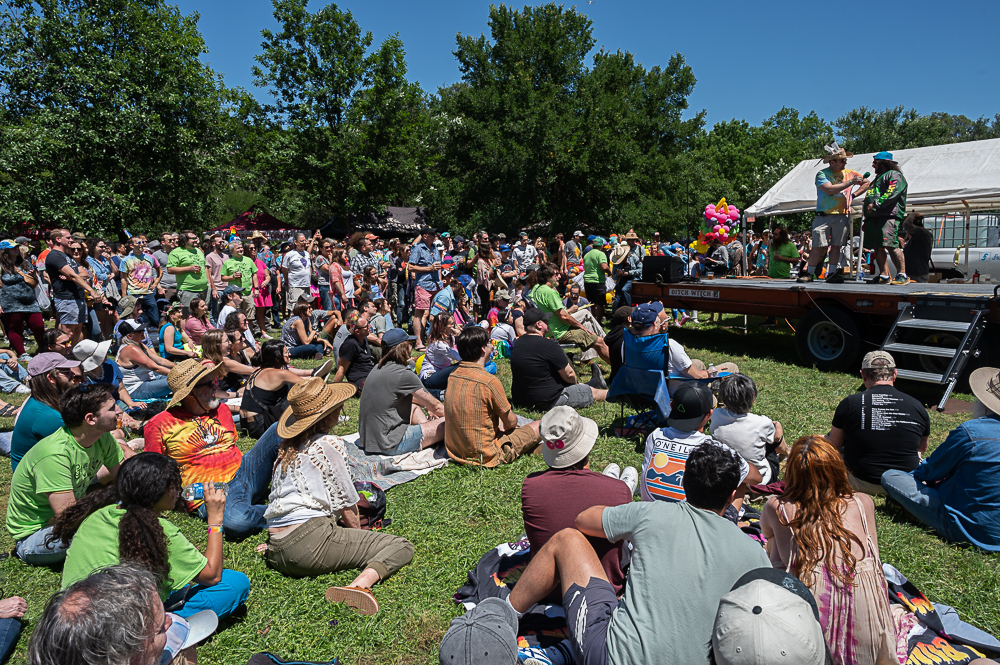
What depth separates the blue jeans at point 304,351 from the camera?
9625 mm

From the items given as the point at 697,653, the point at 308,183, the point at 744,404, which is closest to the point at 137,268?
the point at 744,404

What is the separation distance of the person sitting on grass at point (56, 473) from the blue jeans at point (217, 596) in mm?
1187

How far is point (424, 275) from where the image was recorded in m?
11.3

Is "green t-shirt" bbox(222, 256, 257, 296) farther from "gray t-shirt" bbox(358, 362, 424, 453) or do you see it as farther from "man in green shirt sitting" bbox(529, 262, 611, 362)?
"gray t-shirt" bbox(358, 362, 424, 453)

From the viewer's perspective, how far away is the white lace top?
140 inches

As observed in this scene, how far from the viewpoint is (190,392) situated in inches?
181

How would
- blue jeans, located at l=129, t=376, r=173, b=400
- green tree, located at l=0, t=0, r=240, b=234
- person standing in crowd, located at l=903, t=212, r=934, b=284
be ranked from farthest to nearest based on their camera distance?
green tree, located at l=0, t=0, r=240, b=234 < person standing in crowd, located at l=903, t=212, r=934, b=284 < blue jeans, located at l=129, t=376, r=173, b=400

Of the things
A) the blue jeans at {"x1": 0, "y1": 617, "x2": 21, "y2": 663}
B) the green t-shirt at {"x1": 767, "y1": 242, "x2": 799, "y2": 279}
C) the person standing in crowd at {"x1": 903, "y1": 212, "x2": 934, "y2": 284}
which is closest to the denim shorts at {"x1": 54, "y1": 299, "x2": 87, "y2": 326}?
the blue jeans at {"x1": 0, "y1": 617, "x2": 21, "y2": 663}

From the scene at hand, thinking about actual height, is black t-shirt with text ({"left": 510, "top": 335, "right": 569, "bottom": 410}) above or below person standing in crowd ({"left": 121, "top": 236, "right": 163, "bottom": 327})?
below

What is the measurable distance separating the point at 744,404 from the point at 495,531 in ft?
6.40

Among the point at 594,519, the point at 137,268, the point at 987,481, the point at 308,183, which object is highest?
the point at 308,183

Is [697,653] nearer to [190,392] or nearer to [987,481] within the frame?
[987,481]

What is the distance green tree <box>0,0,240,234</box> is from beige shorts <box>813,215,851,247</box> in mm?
19638

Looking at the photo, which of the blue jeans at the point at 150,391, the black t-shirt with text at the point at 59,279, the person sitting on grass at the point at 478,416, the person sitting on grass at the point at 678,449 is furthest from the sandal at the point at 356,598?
the black t-shirt with text at the point at 59,279
